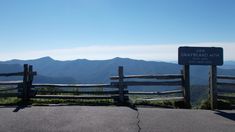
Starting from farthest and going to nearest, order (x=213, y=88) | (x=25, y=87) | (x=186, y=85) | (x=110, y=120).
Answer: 1. (x=25, y=87)
2. (x=186, y=85)
3. (x=213, y=88)
4. (x=110, y=120)

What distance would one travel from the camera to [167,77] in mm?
15758

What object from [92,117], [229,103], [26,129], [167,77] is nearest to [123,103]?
[167,77]

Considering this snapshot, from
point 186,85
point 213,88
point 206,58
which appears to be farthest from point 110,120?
point 206,58

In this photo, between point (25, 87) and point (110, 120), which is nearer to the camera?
point (110, 120)

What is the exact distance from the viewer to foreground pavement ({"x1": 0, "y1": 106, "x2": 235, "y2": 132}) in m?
10.3

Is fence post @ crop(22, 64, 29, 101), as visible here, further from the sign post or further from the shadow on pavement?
the shadow on pavement

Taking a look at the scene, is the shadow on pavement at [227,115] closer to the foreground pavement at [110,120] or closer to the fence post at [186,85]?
the foreground pavement at [110,120]

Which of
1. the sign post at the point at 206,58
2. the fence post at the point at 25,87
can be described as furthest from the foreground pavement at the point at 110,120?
the fence post at the point at 25,87

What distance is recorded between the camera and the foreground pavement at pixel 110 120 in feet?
33.9

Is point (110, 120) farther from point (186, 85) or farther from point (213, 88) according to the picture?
point (213, 88)

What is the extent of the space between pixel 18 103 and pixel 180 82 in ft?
22.6

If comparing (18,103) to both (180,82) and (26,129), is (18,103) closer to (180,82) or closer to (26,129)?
(26,129)

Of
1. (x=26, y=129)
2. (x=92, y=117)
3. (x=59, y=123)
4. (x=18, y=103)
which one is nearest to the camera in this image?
(x=26, y=129)

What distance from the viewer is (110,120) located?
37.5ft
